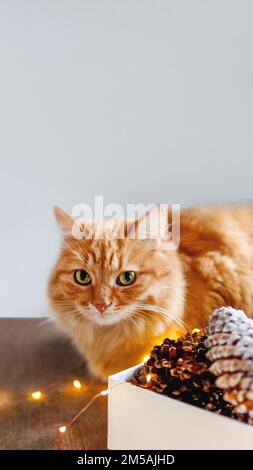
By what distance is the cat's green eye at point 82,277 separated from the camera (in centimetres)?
122

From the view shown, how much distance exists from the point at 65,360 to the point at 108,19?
3.62 feet

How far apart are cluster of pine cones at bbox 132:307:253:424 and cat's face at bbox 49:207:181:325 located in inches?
9.1

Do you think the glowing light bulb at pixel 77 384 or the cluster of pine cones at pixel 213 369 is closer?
the cluster of pine cones at pixel 213 369

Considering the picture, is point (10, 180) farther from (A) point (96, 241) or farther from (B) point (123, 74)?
(A) point (96, 241)

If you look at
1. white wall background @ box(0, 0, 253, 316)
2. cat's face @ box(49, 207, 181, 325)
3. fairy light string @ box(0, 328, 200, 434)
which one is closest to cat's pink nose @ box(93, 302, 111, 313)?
cat's face @ box(49, 207, 181, 325)

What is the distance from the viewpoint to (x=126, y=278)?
47.4 inches

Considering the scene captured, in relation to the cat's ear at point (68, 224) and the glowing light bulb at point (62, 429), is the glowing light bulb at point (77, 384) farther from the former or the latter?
the cat's ear at point (68, 224)

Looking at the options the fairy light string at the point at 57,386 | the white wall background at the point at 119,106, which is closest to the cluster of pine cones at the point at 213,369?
the fairy light string at the point at 57,386

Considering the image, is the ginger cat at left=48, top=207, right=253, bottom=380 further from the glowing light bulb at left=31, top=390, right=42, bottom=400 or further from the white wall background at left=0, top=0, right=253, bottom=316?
the white wall background at left=0, top=0, right=253, bottom=316

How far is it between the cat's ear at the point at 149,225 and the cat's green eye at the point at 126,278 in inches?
3.7

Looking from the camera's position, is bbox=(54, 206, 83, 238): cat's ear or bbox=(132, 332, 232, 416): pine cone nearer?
bbox=(132, 332, 232, 416): pine cone

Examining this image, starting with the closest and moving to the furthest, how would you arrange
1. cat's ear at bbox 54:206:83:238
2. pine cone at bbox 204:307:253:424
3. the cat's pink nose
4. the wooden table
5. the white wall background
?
pine cone at bbox 204:307:253:424 < the wooden table < the cat's pink nose < cat's ear at bbox 54:206:83:238 < the white wall background

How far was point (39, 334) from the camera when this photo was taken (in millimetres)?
1693

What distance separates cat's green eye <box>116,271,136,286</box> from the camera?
47.2 inches
